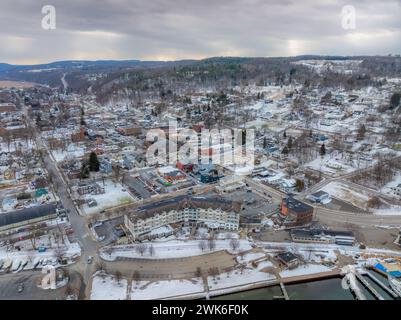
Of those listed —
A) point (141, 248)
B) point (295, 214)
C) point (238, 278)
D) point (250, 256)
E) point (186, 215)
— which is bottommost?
point (238, 278)

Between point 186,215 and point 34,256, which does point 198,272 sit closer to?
point 186,215

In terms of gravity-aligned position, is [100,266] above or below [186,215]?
below

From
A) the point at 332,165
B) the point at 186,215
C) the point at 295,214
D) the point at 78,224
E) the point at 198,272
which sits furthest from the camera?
the point at 332,165

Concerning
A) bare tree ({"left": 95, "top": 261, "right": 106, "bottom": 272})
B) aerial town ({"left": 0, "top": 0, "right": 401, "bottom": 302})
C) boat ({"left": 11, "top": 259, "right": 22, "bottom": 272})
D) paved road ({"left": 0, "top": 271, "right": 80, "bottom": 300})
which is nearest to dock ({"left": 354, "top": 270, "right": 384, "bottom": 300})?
aerial town ({"left": 0, "top": 0, "right": 401, "bottom": 302})

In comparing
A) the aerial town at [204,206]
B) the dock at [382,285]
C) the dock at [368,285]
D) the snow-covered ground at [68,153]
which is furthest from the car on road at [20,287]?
the snow-covered ground at [68,153]

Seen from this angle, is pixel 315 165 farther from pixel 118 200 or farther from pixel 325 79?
pixel 325 79

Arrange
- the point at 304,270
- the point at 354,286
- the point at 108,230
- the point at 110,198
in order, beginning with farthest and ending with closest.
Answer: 1. the point at 110,198
2. the point at 108,230
3. the point at 304,270
4. the point at 354,286

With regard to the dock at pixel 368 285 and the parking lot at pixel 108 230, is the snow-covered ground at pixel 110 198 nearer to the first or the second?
the parking lot at pixel 108 230

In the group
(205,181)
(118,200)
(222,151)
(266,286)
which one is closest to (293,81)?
(222,151)

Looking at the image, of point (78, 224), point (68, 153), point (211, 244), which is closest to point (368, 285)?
point (211, 244)
